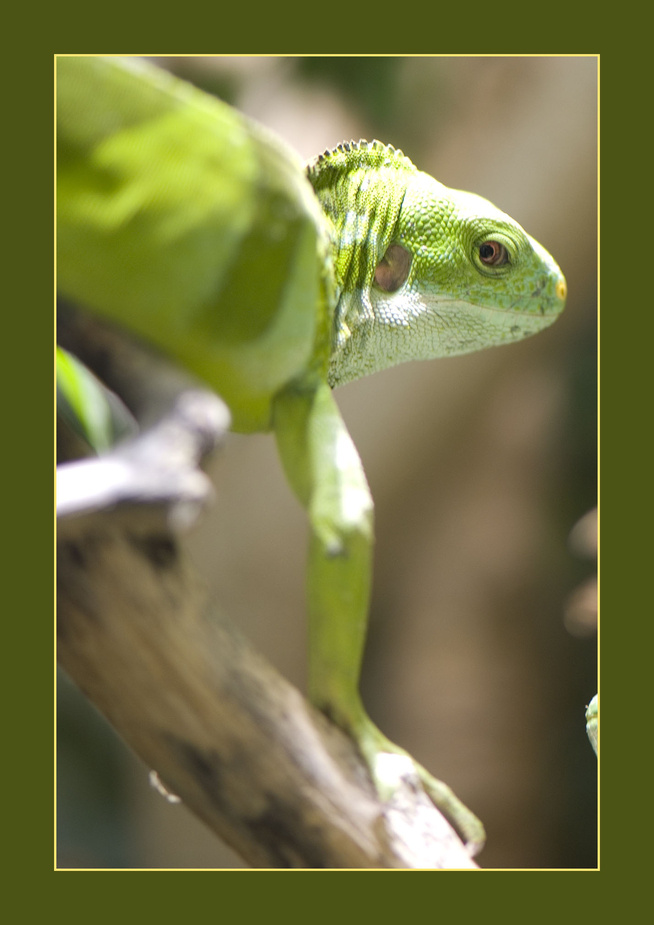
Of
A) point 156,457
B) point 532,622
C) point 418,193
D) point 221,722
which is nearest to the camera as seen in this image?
point 156,457

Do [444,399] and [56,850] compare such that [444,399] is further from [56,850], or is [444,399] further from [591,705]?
[56,850]

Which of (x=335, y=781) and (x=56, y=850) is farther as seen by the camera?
(x=56, y=850)

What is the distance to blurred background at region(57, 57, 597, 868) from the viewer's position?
1.24 metres

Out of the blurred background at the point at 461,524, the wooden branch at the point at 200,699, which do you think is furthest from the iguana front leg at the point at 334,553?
the blurred background at the point at 461,524

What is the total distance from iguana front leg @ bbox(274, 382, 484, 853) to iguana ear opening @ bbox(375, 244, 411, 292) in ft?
0.75

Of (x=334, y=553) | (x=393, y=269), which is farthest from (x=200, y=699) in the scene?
(x=393, y=269)

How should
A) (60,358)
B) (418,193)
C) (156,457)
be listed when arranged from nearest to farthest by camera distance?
1. (156,457)
2. (60,358)
3. (418,193)

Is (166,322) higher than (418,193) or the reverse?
the reverse

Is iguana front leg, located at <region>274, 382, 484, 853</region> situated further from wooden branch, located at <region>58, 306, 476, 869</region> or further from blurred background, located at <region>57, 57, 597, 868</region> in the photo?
blurred background, located at <region>57, 57, 597, 868</region>

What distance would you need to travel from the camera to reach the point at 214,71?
118 centimetres

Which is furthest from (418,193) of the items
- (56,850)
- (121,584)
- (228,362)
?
Answer: (56,850)

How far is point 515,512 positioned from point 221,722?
1025 millimetres

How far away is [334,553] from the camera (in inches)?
35.4

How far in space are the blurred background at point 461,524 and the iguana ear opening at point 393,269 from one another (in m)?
0.25
